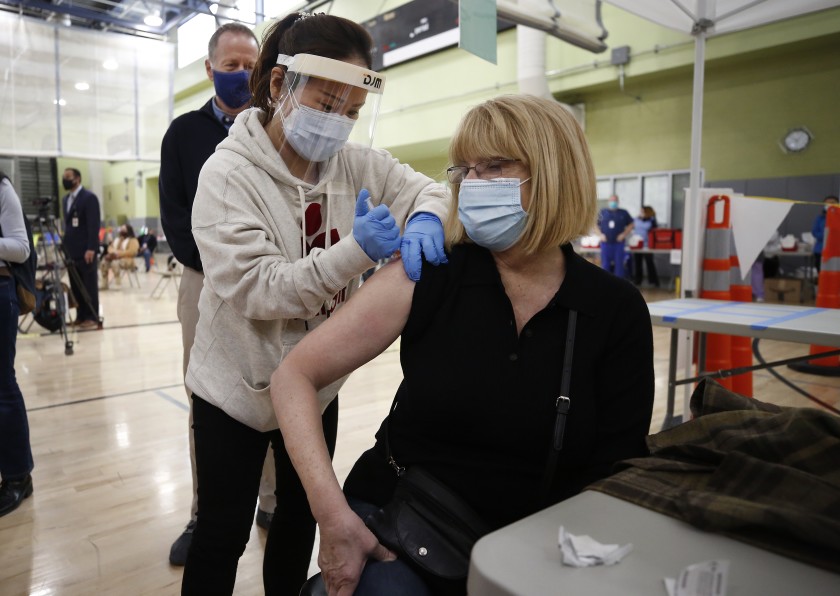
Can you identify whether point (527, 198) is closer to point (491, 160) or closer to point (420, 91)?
point (491, 160)

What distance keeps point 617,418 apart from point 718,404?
16 cm

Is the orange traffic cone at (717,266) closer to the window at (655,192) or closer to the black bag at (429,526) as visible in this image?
the black bag at (429,526)

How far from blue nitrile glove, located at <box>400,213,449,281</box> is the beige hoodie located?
0.08m

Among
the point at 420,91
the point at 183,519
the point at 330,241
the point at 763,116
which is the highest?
the point at 420,91

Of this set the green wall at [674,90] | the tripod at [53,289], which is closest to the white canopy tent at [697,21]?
the green wall at [674,90]

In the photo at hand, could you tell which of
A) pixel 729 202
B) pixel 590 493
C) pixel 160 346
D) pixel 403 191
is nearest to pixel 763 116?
pixel 729 202

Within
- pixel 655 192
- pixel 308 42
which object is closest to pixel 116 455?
pixel 308 42

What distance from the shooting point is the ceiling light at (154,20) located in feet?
43.9

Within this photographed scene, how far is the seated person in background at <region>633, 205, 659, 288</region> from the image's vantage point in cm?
984

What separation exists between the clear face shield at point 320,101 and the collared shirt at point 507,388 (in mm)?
373

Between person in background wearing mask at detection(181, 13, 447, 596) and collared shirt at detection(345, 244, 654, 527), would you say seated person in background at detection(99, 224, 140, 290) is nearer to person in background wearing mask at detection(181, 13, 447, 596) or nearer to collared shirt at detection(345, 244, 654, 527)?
person in background wearing mask at detection(181, 13, 447, 596)

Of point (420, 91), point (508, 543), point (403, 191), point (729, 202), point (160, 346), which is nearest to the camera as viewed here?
point (508, 543)

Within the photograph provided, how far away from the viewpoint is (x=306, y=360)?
1030mm

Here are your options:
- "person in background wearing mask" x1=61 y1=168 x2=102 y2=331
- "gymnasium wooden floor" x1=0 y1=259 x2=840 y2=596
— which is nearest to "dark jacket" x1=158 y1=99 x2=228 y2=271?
"gymnasium wooden floor" x1=0 y1=259 x2=840 y2=596
